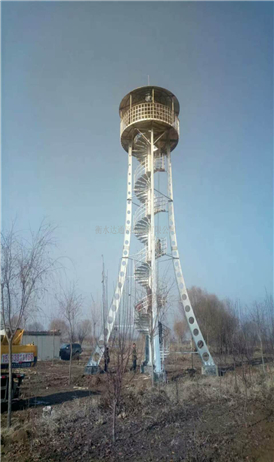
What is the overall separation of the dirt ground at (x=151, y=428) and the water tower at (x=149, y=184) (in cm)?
606

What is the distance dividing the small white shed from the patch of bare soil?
19.7 m

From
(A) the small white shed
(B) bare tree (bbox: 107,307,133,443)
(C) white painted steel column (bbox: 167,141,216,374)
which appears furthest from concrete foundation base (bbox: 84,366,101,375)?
(A) the small white shed

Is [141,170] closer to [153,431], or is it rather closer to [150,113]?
[150,113]

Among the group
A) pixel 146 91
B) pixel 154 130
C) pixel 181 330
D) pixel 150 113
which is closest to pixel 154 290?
pixel 154 130

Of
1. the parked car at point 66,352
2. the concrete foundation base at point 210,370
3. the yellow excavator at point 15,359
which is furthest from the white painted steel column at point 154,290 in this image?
the parked car at point 66,352

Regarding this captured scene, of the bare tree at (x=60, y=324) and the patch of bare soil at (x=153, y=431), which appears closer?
the patch of bare soil at (x=153, y=431)

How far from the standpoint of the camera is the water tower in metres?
17.9

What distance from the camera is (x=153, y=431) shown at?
7410mm

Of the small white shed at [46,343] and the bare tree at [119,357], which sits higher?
the bare tree at [119,357]

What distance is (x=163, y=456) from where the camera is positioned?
5.98 m

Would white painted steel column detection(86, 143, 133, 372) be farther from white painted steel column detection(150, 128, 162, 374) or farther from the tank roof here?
the tank roof

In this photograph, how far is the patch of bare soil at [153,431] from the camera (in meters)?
6.07

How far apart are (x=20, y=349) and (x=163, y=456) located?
6861 mm

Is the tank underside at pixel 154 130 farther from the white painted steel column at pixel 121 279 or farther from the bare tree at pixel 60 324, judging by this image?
the bare tree at pixel 60 324
